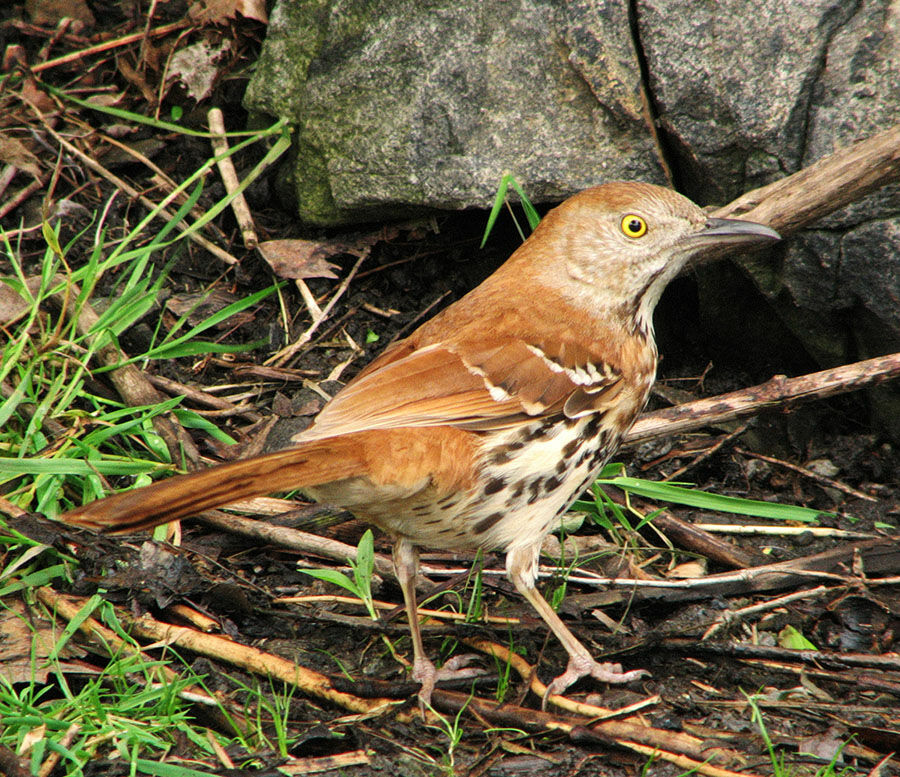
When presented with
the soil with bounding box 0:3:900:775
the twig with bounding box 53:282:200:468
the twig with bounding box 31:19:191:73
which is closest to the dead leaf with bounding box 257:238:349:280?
the soil with bounding box 0:3:900:775

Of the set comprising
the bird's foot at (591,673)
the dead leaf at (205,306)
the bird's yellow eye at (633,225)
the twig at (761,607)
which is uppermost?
the bird's yellow eye at (633,225)

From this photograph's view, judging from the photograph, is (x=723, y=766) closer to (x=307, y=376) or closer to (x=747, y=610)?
(x=747, y=610)

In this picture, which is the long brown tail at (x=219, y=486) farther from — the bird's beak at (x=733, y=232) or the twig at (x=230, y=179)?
the twig at (x=230, y=179)

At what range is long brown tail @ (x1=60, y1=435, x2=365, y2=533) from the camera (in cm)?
234

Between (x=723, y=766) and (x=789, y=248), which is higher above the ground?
(x=789, y=248)

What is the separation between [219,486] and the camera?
246 cm

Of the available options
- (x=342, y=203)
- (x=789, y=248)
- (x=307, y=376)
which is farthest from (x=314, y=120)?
(x=789, y=248)

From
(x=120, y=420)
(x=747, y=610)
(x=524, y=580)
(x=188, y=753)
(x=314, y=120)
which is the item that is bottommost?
(x=747, y=610)

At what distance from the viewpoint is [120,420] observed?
381 cm

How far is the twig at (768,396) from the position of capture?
339cm

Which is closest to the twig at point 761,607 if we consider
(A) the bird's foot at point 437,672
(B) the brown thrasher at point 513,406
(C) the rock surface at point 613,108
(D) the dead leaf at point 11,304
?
(B) the brown thrasher at point 513,406

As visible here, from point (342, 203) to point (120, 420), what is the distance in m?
1.28

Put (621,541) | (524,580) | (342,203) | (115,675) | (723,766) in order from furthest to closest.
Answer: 1. (342,203)
2. (621,541)
3. (524,580)
4. (115,675)
5. (723,766)

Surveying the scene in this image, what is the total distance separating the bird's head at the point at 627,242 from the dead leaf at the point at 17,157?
2.48 metres
